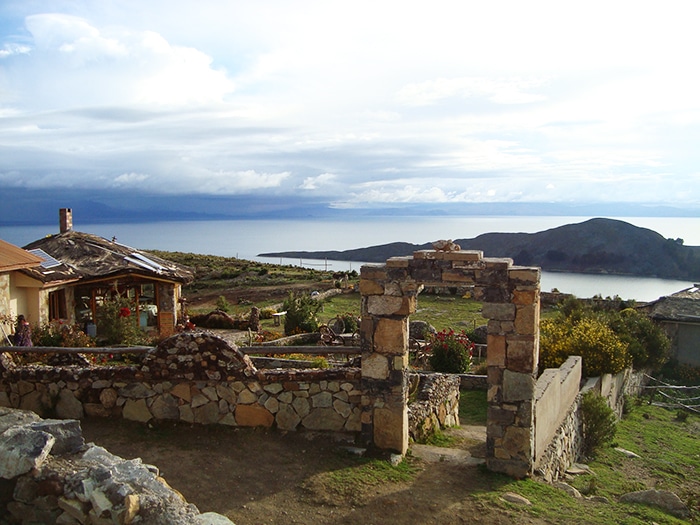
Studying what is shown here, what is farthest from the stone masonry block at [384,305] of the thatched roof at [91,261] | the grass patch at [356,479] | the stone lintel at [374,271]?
the thatched roof at [91,261]

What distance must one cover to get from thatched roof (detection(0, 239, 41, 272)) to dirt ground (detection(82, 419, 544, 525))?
8.85 m

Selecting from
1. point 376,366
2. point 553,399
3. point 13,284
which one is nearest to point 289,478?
point 376,366

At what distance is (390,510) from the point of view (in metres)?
7.38

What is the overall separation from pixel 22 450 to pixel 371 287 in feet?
17.2

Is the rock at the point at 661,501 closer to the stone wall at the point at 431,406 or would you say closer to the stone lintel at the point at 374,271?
the stone wall at the point at 431,406

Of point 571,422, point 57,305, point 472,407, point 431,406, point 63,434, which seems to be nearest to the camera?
point 63,434

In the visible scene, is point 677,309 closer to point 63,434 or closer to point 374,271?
point 374,271

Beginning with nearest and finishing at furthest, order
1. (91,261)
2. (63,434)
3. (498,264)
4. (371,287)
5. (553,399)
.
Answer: (63,434)
(498,264)
(371,287)
(553,399)
(91,261)

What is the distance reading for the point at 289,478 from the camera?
26.1 ft

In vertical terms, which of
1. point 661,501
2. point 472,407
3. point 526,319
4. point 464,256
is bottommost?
point 661,501

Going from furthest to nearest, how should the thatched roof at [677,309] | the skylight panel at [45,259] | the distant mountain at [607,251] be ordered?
the distant mountain at [607,251] < the thatched roof at [677,309] < the skylight panel at [45,259]

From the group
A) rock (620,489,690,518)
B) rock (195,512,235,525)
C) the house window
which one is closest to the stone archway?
rock (620,489,690,518)

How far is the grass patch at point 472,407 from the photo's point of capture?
40.1 ft

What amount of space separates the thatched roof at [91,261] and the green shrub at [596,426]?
45.0ft
